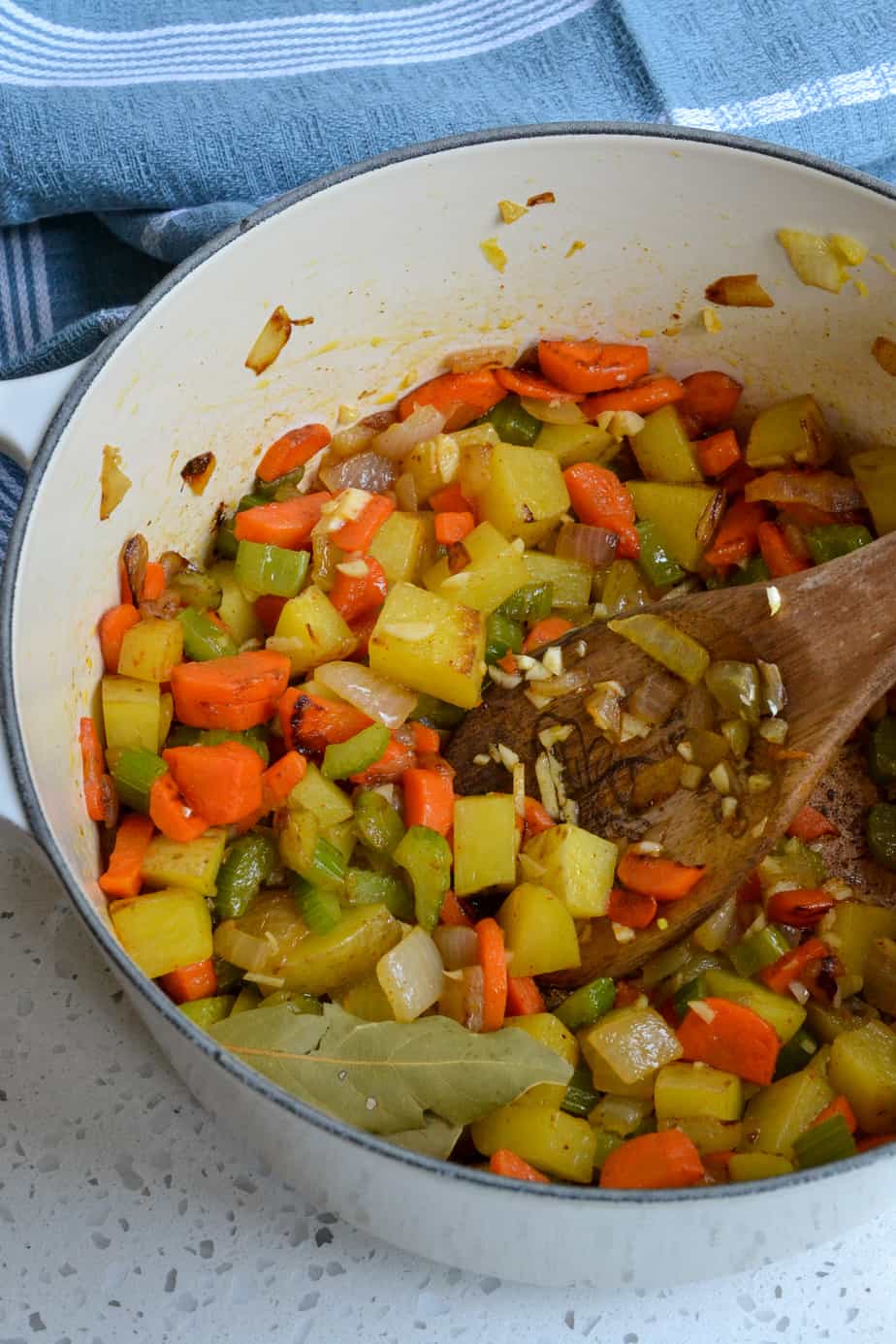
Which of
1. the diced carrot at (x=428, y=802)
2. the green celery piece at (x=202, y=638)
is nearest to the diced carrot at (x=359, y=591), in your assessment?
the green celery piece at (x=202, y=638)

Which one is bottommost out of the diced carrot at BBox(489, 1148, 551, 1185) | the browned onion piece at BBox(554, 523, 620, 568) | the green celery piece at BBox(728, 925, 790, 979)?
the green celery piece at BBox(728, 925, 790, 979)

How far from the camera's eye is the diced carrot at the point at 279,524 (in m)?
2.55

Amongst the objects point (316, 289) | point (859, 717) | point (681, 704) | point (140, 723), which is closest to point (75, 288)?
point (316, 289)

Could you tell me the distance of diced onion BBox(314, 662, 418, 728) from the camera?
2414 millimetres

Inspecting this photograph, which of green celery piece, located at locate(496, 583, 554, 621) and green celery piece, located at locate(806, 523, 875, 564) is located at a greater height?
green celery piece, located at locate(496, 583, 554, 621)

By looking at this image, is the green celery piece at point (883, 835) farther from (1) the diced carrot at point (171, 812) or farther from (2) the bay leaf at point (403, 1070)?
(1) the diced carrot at point (171, 812)

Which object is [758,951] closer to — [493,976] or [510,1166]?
[493,976]

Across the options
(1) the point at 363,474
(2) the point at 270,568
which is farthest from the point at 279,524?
(1) the point at 363,474

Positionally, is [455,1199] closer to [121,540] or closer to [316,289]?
[121,540]

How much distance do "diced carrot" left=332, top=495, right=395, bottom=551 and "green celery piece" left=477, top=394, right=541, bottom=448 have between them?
0.97 feet

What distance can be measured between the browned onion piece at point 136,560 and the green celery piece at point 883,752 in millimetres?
1370

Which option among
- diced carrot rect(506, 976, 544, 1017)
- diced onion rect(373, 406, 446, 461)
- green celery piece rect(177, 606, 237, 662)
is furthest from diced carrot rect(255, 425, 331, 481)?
diced carrot rect(506, 976, 544, 1017)

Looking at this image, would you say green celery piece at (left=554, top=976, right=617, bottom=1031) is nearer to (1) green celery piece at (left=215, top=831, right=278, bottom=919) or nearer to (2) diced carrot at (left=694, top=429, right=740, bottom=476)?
(1) green celery piece at (left=215, top=831, right=278, bottom=919)

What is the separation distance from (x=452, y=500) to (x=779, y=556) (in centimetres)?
65
